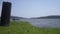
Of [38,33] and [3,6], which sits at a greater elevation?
[3,6]

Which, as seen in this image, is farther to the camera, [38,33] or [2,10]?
[2,10]

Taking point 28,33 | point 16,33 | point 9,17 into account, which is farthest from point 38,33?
point 9,17

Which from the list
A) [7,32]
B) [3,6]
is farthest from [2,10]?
[7,32]

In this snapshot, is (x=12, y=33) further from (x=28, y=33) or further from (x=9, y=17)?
(x=9, y=17)

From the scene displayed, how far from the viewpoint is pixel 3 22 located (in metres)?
9.58

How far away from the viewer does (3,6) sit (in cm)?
978

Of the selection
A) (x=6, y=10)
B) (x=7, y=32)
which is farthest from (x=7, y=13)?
(x=7, y=32)

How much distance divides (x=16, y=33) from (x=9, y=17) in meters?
2.55

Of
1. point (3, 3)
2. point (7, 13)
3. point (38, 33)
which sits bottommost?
point (38, 33)

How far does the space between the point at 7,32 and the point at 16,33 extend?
451 millimetres

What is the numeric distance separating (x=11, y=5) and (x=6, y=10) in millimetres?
470

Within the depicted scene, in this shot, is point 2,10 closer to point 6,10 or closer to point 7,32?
point 6,10

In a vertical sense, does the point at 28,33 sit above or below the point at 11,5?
below

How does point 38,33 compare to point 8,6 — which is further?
point 8,6
